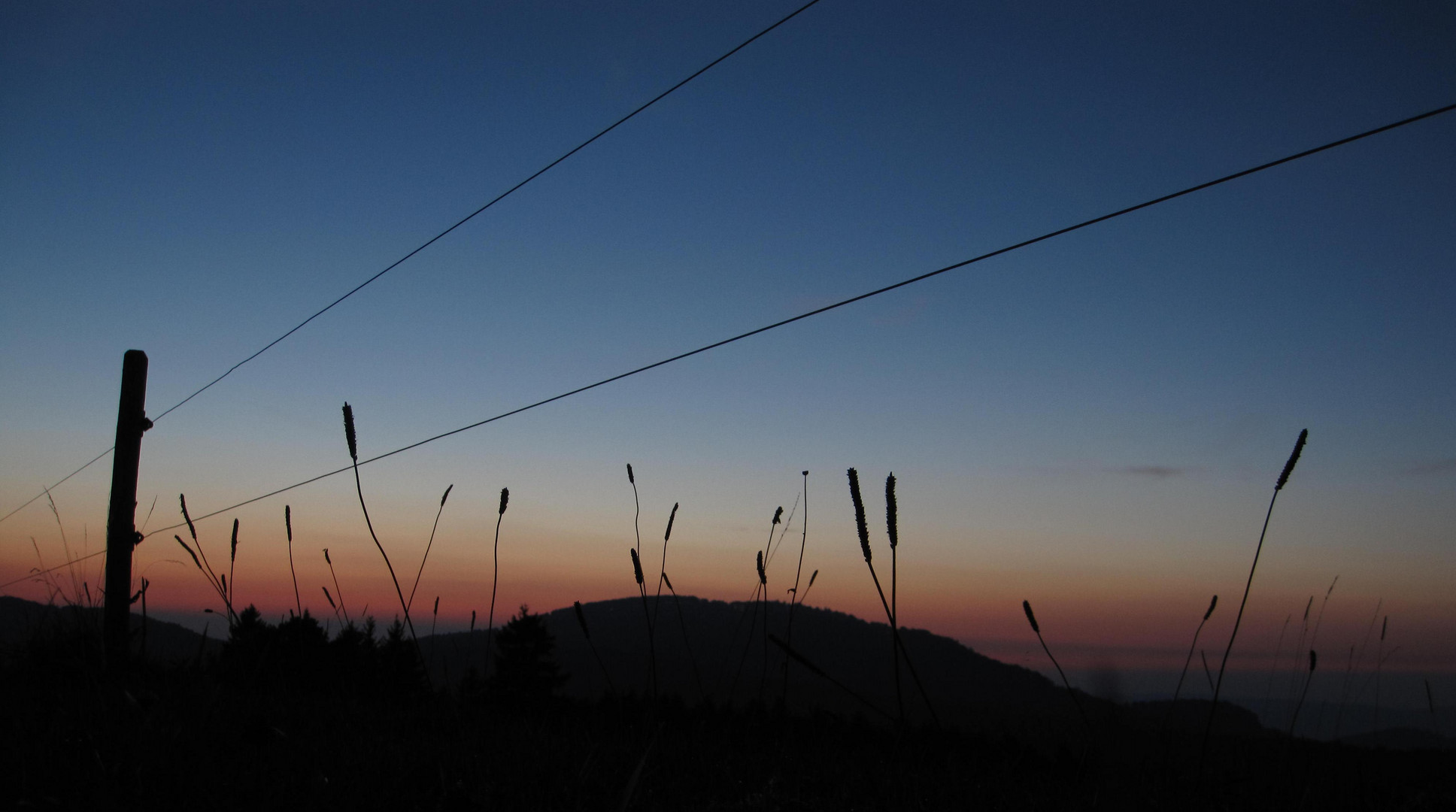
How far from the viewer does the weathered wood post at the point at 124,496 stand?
746 cm

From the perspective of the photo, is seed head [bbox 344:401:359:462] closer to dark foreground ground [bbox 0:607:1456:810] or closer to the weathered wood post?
dark foreground ground [bbox 0:607:1456:810]

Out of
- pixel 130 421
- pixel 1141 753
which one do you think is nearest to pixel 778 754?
pixel 1141 753

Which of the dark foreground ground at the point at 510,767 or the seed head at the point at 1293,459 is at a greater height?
the seed head at the point at 1293,459

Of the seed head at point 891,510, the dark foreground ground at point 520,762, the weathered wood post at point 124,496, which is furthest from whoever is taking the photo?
the weathered wood post at point 124,496

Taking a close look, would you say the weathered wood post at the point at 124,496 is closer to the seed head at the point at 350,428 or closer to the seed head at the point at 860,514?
the seed head at the point at 350,428

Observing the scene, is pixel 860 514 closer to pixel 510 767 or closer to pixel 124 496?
pixel 510 767

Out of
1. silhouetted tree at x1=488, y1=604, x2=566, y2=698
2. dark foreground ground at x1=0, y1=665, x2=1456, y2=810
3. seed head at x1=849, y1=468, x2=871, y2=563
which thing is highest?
seed head at x1=849, y1=468, x2=871, y2=563

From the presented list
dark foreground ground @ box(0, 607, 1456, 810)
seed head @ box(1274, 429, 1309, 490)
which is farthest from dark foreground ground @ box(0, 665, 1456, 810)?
seed head @ box(1274, 429, 1309, 490)

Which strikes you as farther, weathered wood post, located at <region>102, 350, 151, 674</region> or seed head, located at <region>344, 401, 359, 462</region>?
weathered wood post, located at <region>102, 350, 151, 674</region>

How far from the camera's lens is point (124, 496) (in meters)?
8.00

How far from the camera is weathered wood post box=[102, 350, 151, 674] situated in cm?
746

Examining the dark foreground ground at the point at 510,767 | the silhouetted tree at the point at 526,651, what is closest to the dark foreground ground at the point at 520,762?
the dark foreground ground at the point at 510,767

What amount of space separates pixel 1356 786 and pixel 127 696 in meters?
4.26

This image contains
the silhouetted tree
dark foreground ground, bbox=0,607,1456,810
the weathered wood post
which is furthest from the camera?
the silhouetted tree
